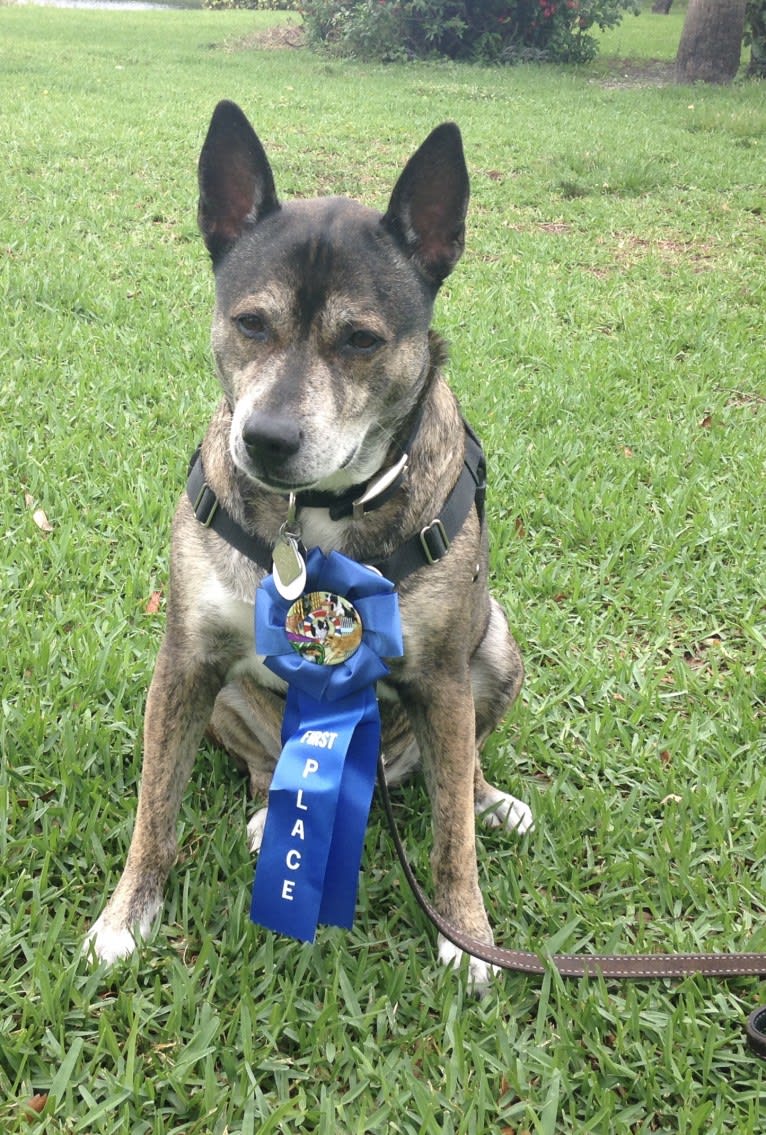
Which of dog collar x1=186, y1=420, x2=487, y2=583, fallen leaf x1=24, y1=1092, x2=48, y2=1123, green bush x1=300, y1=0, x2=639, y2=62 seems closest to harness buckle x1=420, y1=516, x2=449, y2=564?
dog collar x1=186, y1=420, x2=487, y2=583

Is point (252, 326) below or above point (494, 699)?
above

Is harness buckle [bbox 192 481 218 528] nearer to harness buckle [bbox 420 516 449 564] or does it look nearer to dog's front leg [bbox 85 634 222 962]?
dog's front leg [bbox 85 634 222 962]

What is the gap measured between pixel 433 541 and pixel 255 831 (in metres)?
0.98

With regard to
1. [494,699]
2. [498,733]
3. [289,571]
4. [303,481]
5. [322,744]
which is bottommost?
[498,733]

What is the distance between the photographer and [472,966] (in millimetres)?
2285

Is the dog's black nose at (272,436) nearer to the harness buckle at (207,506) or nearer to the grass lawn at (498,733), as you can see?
the harness buckle at (207,506)

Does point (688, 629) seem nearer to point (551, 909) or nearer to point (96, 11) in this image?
point (551, 909)

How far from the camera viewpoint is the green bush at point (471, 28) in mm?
18125

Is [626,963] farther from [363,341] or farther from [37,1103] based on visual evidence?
[363,341]

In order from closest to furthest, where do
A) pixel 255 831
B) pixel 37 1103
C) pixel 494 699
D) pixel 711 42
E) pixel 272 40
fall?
pixel 37 1103
pixel 255 831
pixel 494 699
pixel 711 42
pixel 272 40

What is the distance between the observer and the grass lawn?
2.00m

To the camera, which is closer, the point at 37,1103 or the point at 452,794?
the point at 37,1103

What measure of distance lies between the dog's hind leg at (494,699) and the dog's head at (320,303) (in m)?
0.77

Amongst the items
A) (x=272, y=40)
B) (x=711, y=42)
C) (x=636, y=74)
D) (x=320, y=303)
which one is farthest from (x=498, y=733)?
(x=272, y=40)
